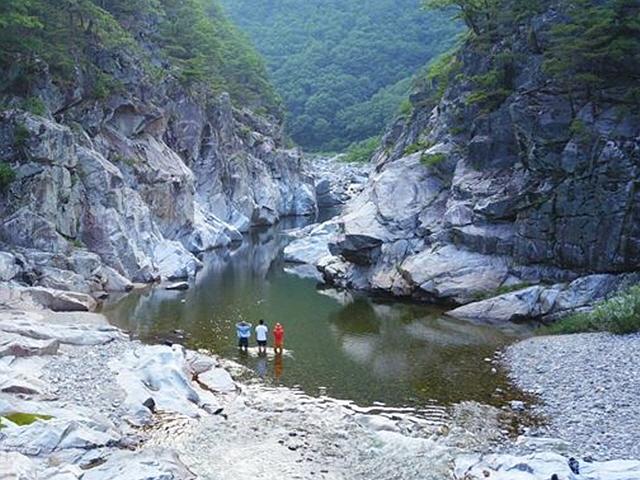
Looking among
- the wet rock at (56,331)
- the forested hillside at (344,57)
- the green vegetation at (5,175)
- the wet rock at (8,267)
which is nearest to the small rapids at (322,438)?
the wet rock at (56,331)

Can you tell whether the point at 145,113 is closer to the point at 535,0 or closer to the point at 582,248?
the point at 535,0

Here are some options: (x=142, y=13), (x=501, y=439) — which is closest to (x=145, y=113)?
(x=142, y=13)

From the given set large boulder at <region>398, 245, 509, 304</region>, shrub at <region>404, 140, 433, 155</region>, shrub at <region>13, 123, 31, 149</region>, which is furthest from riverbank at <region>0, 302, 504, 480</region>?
shrub at <region>404, 140, 433, 155</region>

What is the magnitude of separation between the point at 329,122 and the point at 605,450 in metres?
132

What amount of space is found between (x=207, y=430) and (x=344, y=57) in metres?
143

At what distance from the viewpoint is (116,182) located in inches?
1666

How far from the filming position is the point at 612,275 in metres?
31.2

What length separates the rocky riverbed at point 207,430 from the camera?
14.4 m

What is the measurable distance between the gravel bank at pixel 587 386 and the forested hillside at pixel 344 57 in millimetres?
111829

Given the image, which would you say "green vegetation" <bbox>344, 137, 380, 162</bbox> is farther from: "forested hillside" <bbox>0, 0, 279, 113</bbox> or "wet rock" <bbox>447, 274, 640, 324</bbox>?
"wet rock" <bbox>447, 274, 640, 324</bbox>

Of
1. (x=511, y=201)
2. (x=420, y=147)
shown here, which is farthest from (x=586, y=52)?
(x=420, y=147)

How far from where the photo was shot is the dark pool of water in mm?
22125

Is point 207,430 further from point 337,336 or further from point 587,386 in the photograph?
point 337,336

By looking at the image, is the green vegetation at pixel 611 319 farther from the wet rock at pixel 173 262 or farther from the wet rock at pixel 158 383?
the wet rock at pixel 173 262
